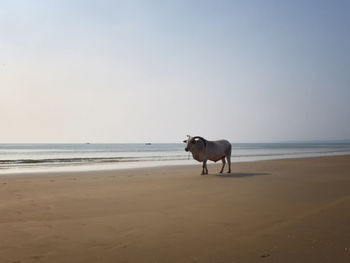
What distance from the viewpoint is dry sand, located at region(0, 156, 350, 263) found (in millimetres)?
4145

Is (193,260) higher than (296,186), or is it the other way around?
(193,260)

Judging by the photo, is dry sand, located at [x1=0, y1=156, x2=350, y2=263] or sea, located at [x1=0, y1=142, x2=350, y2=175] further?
sea, located at [x1=0, y1=142, x2=350, y2=175]

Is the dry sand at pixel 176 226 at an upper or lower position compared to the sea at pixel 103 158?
upper

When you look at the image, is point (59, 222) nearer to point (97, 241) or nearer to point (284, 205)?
point (97, 241)

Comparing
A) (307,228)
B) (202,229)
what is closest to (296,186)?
(307,228)

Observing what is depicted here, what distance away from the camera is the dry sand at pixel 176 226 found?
414 centimetres

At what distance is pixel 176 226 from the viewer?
218 inches

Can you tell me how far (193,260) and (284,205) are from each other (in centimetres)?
412

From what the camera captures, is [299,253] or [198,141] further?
[198,141]

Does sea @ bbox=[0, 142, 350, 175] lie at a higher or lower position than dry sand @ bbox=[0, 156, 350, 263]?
lower

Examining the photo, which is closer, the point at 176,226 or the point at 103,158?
the point at 176,226

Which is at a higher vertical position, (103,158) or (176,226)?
(176,226)

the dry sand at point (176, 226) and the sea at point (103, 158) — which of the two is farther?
the sea at point (103, 158)

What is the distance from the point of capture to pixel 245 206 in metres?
7.26
